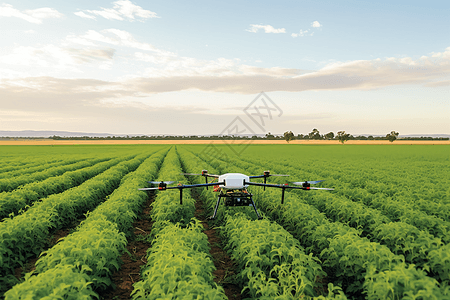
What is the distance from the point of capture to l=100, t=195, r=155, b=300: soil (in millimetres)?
6093

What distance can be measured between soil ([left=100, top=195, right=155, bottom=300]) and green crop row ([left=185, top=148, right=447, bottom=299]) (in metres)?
4.94

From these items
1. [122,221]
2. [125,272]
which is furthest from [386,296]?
[122,221]

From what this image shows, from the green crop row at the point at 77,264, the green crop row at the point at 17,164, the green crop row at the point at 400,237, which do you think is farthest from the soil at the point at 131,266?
the green crop row at the point at 17,164

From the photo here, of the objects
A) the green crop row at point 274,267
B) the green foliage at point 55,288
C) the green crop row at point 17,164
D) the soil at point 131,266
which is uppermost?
the green foliage at point 55,288

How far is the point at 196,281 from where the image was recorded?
4395 mm

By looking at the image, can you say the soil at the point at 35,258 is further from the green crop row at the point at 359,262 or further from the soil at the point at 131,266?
the green crop row at the point at 359,262

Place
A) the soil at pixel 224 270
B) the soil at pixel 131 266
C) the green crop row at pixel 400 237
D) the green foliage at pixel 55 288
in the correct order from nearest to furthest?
1. the green foliage at pixel 55 288
2. the green crop row at pixel 400 237
3. the soil at pixel 131 266
4. the soil at pixel 224 270

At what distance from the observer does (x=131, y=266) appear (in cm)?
746

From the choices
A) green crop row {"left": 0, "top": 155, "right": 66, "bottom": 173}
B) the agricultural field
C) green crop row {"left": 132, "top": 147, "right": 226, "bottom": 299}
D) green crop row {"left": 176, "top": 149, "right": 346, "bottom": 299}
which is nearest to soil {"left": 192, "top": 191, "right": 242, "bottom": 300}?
the agricultural field

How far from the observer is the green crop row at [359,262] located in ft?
14.0

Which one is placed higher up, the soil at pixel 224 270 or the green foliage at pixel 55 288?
the green foliage at pixel 55 288

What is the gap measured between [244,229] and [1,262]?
246 inches

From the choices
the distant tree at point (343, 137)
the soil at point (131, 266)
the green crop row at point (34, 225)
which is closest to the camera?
the soil at point (131, 266)

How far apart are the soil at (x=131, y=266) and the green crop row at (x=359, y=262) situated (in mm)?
4937
